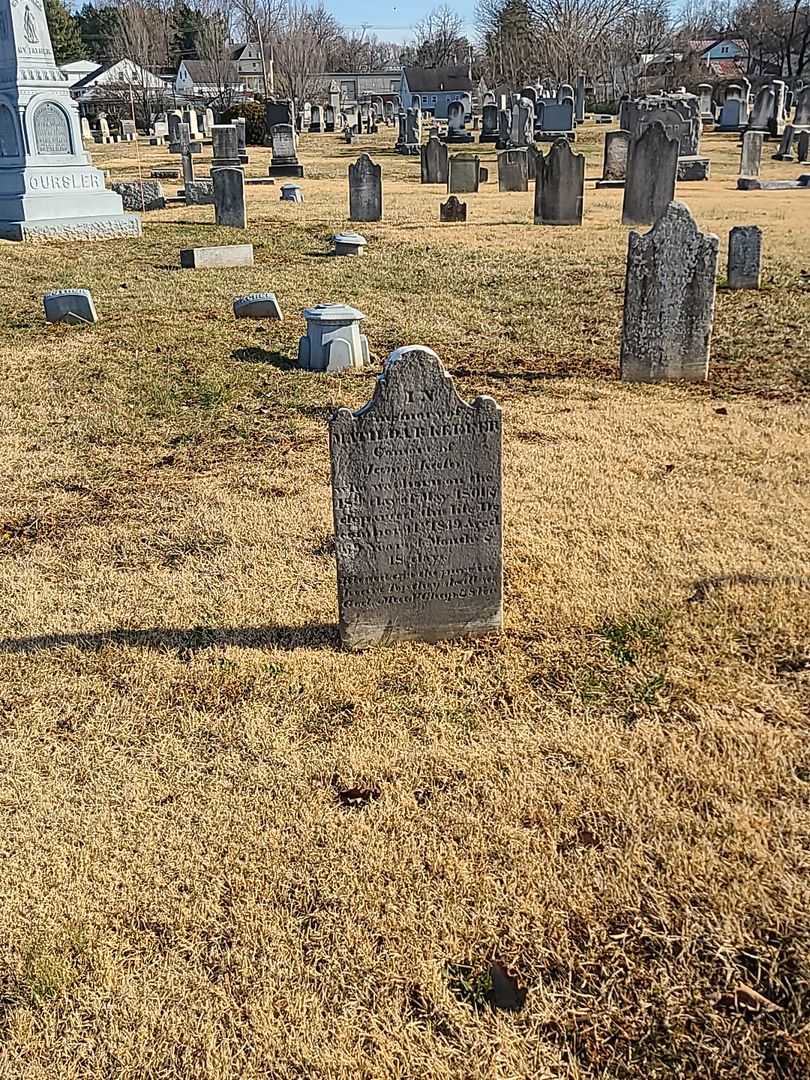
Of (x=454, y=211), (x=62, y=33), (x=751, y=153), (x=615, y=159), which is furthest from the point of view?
(x=62, y=33)

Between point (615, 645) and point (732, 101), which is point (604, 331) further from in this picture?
point (732, 101)

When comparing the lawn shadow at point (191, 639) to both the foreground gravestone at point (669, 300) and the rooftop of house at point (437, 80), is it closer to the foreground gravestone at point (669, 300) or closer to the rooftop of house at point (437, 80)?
the foreground gravestone at point (669, 300)

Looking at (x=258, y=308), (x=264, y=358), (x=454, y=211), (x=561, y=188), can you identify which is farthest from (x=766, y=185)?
(x=264, y=358)

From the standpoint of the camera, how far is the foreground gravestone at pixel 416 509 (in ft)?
13.1

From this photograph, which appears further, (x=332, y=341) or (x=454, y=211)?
(x=454, y=211)

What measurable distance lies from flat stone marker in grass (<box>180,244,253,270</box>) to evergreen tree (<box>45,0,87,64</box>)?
2933 inches

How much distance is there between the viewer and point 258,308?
10.9 meters

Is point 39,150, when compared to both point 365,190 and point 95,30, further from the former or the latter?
point 95,30

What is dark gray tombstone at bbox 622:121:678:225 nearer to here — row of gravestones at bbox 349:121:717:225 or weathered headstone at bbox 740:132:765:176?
row of gravestones at bbox 349:121:717:225

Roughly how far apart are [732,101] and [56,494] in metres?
44.2

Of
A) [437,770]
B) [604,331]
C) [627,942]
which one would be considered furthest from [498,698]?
[604,331]

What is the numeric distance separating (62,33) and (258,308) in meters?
81.2

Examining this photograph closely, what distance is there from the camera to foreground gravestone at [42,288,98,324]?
35.3 ft

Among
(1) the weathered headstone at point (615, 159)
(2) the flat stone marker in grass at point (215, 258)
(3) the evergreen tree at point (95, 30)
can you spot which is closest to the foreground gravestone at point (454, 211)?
(2) the flat stone marker in grass at point (215, 258)
